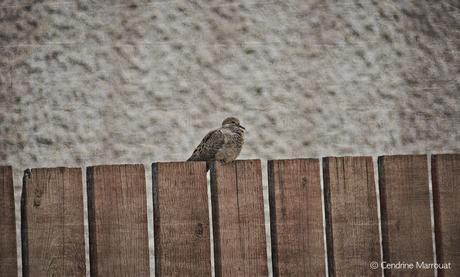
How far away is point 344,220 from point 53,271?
40.8 inches

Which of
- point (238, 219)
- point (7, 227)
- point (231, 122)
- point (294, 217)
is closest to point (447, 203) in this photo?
point (294, 217)

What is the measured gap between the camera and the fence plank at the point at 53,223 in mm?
2514

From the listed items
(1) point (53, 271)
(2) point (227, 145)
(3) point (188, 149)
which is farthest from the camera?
(3) point (188, 149)

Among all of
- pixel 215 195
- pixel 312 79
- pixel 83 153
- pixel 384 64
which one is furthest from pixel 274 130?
pixel 215 195

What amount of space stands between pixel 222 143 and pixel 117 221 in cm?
96

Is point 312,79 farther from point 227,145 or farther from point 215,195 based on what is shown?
point 215,195

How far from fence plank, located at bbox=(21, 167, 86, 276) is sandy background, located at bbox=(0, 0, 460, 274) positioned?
105 cm

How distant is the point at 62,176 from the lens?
2523mm

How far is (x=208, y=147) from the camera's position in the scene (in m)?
3.41

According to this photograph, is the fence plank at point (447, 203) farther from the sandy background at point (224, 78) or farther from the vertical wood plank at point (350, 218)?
the sandy background at point (224, 78)

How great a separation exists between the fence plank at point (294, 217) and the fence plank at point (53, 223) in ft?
2.23

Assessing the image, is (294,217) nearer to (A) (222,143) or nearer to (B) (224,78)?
(A) (222,143)

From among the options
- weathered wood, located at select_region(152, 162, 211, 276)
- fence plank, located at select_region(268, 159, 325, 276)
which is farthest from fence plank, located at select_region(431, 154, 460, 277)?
weathered wood, located at select_region(152, 162, 211, 276)

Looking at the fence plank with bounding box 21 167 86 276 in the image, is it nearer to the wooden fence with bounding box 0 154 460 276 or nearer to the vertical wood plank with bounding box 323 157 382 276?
the wooden fence with bounding box 0 154 460 276
